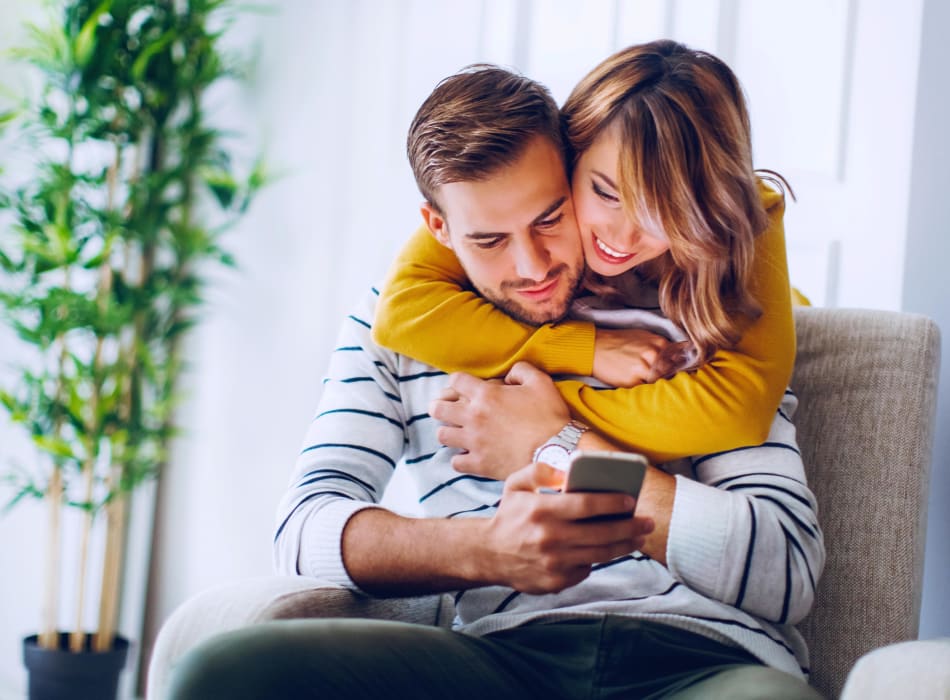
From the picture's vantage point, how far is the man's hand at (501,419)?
1.28 m

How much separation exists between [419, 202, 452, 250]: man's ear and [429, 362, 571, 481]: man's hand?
0.21m

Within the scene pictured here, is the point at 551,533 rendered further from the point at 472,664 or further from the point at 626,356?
the point at 626,356

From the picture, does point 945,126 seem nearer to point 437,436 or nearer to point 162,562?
point 437,436

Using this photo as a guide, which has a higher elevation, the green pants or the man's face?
the man's face

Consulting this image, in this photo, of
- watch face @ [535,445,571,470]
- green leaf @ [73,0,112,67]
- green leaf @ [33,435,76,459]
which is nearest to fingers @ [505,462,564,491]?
watch face @ [535,445,571,470]

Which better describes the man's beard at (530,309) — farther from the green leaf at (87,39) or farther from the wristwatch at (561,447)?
the green leaf at (87,39)

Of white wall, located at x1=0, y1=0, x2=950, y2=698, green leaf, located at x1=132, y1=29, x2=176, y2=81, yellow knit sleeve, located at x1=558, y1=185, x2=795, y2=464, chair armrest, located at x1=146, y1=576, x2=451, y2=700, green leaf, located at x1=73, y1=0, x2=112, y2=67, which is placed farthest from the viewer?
green leaf, located at x1=132, y1=29, x2=176, y2=81

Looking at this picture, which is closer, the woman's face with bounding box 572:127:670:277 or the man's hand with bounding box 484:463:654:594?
the man's hand with bounding box 484:463:654:594

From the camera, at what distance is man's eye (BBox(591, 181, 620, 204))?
50.7 inches

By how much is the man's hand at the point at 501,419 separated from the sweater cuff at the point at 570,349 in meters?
0.02

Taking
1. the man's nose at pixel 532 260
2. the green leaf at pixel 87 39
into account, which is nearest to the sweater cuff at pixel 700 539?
the man's nose at pixel 532 260

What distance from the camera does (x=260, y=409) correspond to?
288 centimetres

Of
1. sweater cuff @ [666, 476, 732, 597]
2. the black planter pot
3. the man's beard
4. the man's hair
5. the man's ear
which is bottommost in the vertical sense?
the black planter pot

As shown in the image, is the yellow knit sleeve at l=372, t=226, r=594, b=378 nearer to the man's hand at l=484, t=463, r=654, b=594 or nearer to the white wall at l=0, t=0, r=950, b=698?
the man's hand at l=484, t=463, r=654, b=594
